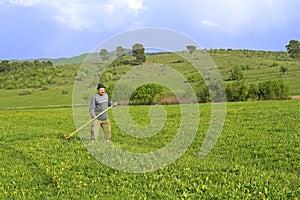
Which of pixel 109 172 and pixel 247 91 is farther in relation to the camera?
pixel 247 91

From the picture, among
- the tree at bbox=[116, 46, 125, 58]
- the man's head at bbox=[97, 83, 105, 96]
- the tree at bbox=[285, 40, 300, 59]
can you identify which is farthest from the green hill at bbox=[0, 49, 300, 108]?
the tree at bbox=[116, 46, 125, 58]

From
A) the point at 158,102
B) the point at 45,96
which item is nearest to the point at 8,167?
the point at 158,102

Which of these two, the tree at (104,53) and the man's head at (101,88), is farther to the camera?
the man's head at (101,88)

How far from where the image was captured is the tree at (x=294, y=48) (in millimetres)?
126631

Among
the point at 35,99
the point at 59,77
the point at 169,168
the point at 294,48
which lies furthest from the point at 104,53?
the point at 294,48

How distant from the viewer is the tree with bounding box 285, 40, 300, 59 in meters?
127

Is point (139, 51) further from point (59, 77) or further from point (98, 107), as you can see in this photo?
point (59, 77)

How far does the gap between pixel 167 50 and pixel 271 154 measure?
5.67 meters

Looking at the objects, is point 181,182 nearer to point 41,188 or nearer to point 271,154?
point 41,188

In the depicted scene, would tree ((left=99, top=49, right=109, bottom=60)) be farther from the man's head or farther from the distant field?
the distant field

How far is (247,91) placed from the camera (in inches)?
2490

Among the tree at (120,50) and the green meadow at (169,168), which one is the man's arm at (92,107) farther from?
the tree at (120,50)

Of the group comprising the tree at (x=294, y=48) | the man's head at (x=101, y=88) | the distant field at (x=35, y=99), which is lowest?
the distant field at (x=35, y=99)

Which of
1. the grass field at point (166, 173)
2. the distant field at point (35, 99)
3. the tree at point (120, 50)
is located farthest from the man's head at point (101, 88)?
the distant field at point (35, 99)
